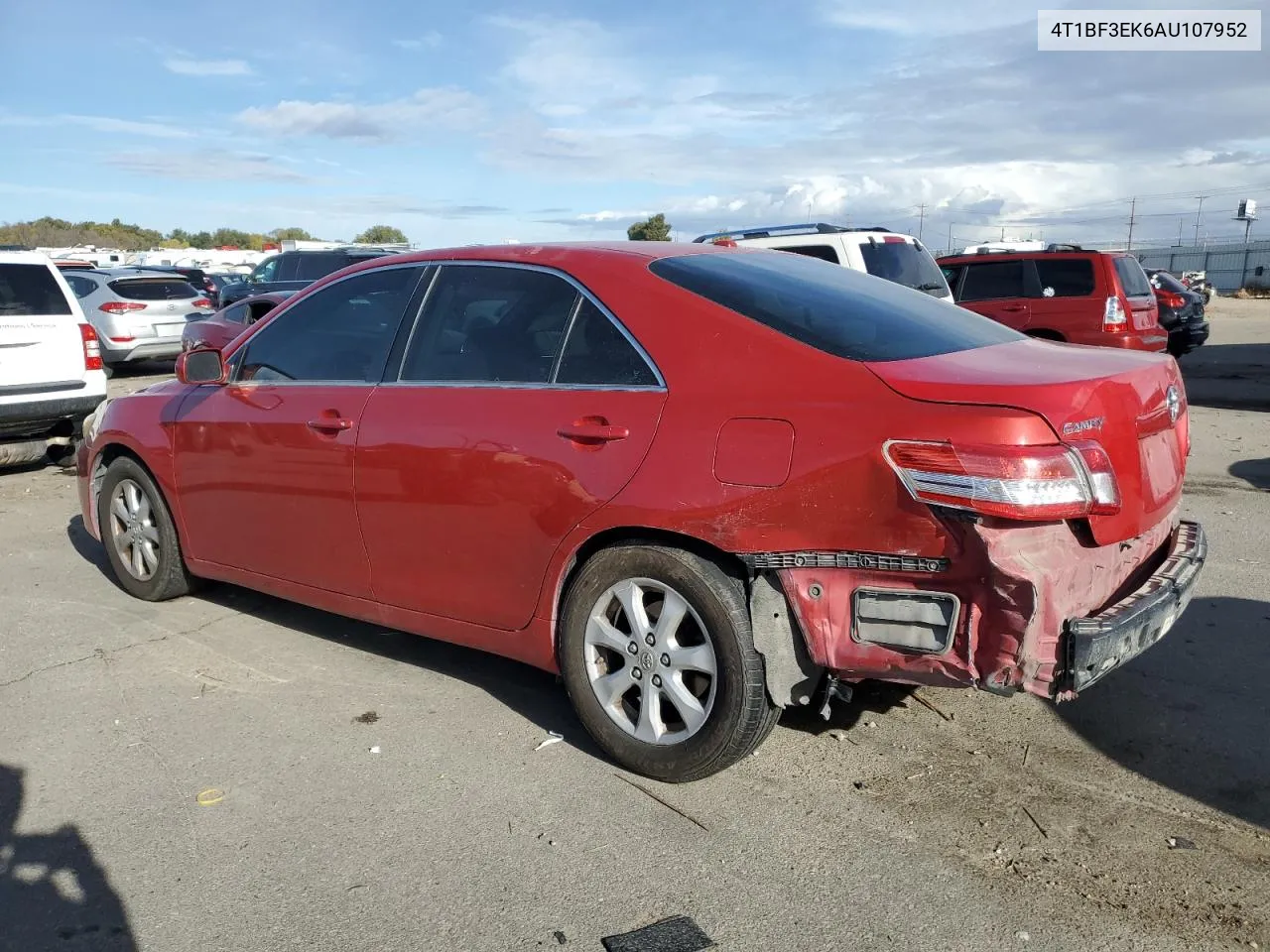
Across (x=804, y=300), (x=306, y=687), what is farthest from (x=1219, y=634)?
(x=306, y=687)

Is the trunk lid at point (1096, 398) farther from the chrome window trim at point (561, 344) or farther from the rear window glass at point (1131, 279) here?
the rear window glass at point (1131, 279)

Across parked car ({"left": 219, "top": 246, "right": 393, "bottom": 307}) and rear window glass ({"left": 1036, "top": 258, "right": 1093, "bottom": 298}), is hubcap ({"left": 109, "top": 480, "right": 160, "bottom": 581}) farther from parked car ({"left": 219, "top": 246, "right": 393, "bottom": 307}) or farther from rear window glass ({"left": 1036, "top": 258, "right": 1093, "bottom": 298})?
parked car ({"left": 219, "top": 246, "right": 393, "bottom": 307})

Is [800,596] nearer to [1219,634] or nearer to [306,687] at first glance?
[306,687]

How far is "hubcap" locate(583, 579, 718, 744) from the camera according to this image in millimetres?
3297

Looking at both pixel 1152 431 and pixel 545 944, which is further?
pixel 1152 431

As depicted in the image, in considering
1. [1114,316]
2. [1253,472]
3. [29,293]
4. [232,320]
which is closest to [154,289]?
[232,320]

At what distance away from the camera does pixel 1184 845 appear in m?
3.01

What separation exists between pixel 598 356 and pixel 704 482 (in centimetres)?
66

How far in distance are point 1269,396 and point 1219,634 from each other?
32.7 ft

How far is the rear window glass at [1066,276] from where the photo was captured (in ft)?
39.6

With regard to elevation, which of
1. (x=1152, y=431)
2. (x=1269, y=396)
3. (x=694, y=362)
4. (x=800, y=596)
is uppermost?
(x=694, y=362)

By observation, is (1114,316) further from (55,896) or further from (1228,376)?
(55,896)

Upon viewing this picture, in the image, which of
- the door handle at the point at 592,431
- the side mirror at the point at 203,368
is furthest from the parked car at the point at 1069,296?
the door handle at the point at 592,431

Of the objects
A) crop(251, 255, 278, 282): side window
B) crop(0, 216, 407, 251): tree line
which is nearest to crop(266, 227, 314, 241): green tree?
crop(0, 216, 407, 251): tree line
